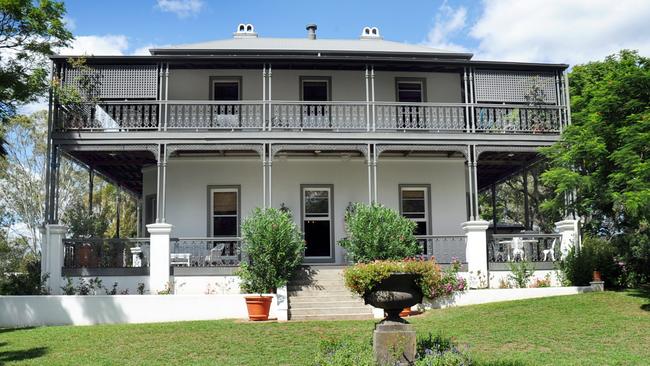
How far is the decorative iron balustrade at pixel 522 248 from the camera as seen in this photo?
16750mm

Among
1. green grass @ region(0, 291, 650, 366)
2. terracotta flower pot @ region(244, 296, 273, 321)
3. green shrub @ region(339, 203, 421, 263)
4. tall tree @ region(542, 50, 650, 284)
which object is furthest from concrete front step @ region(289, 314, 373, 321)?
tall tree @ region(542, 50, 650, 284)

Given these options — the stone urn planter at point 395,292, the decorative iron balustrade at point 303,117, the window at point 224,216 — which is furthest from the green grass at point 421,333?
the window at point 224,216

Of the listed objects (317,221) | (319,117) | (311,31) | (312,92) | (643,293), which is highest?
(311,31)

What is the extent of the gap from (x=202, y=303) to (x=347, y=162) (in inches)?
280

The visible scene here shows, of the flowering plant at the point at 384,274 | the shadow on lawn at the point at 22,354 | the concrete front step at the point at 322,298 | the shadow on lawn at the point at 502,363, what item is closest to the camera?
the flowering plant at the point at 384,274

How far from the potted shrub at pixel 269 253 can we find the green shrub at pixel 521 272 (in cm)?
558

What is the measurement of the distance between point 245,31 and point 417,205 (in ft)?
32.4

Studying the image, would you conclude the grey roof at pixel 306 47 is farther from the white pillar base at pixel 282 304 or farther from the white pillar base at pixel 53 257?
the white pillar base at pixel 282 304

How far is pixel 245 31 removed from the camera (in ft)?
78.2

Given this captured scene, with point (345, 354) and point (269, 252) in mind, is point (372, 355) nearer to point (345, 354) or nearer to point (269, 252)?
point (345, 354)

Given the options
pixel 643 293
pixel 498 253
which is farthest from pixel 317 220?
pixel 643 293

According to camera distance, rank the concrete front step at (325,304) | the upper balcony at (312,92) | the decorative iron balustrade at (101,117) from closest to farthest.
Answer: the concrete front step at (325,304) → the decorative iron balustrade at (101,117) → the upper balcony at (312,92)

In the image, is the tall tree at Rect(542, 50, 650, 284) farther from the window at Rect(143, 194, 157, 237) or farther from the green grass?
the window at Rect(143, 194, 157, 237)

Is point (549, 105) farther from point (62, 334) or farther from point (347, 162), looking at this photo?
point (62, 334)
